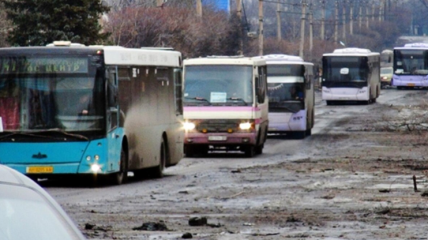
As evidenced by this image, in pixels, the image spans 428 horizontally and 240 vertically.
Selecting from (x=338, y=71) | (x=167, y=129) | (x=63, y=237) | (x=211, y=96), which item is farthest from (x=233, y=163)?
(x=338, y=71)

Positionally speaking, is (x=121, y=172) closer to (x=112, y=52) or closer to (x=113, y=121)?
(x=113, y=121)

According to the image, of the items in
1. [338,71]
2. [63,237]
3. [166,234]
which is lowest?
[338,71]

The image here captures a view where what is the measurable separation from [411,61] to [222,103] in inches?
2236

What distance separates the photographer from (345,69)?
63.9 metres

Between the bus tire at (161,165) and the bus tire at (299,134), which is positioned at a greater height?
the bus tire at (161,165)

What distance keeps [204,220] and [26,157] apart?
670cm

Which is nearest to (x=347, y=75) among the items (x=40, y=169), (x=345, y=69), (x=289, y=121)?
(x=345, y=69)

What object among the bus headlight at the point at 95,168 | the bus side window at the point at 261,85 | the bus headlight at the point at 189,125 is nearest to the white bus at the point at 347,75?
the bus side window at the point at 261,85

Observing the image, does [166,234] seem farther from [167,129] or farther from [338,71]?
[338,71]

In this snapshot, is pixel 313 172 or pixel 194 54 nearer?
pixel 313 172

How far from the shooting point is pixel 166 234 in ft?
40.6

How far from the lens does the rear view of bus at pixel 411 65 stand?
83.6m

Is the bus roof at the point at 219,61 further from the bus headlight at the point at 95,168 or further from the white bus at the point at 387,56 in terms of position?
the white bus at the point at 387,56

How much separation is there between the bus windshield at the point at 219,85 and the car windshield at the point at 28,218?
80.0ft
